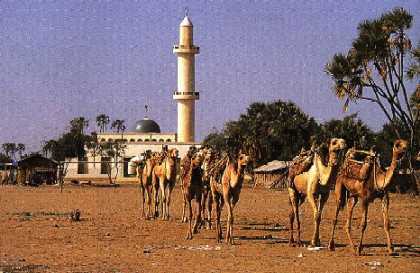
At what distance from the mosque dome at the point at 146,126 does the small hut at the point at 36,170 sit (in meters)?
46.9

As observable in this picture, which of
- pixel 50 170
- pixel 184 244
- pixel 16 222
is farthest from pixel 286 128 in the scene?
pixel 184 244

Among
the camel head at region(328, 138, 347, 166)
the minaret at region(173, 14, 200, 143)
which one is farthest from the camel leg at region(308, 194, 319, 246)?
the minaret at region(173, 14, 200, 143)

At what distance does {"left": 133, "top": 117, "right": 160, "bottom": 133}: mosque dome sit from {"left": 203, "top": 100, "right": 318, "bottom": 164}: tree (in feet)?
153

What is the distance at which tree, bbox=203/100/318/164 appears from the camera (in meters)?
64.7

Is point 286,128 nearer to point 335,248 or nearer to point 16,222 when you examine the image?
point 16,222

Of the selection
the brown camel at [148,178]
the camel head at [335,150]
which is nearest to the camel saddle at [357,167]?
the camel head at [335,150]

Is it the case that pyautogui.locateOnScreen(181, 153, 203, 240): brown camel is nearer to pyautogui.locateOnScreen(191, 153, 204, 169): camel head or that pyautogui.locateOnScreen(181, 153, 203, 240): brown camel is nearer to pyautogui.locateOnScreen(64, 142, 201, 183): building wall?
pyautogui.locateOnScreen(191, 153, 204, 169): camel head

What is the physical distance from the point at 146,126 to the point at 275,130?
53428 millimetres

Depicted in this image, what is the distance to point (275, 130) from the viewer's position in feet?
213

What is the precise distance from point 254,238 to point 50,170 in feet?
169

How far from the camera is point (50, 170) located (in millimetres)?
67312

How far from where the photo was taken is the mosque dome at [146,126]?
116 meters

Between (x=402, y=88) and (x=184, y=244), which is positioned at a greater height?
(x=402, y=88)

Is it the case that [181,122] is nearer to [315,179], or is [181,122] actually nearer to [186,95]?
[186,95]
